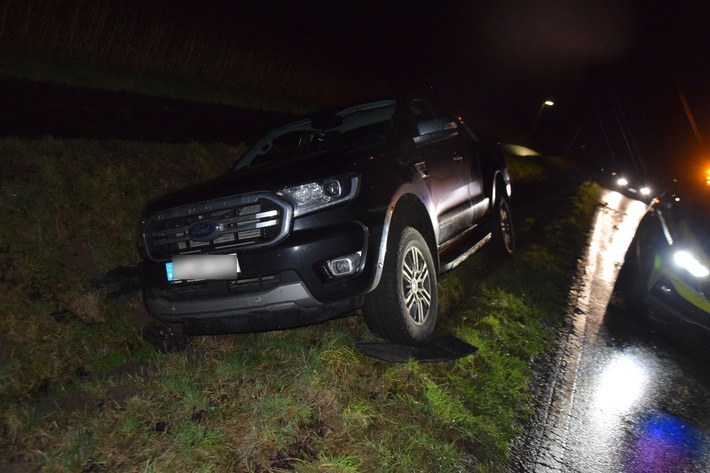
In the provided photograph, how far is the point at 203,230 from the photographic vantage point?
3.18m

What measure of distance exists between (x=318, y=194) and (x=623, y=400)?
2.59 m

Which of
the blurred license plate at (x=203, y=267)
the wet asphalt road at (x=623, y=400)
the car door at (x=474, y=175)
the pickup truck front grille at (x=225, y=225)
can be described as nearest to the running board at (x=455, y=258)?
the car door at (x=474, y=175)

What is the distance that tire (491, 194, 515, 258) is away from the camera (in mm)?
5906

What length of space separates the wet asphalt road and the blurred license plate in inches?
79.9

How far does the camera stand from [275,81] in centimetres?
1470

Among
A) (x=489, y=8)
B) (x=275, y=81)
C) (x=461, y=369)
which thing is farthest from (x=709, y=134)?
(x=461, y=369)

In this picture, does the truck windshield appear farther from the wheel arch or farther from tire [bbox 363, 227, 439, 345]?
tire [bbox 363, 227, 439, 345]

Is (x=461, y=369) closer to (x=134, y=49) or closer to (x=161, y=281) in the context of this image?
(x=161, y=281)

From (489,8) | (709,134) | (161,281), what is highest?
(489,8)

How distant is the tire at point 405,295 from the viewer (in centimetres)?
332

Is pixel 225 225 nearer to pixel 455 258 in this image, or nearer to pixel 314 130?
pixel 314 130

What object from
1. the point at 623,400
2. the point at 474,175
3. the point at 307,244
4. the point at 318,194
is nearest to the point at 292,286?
the point at 307,244

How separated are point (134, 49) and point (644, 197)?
48.0ft

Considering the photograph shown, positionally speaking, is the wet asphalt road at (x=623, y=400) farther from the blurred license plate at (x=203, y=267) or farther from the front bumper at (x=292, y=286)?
the blurred license plate at (x=203, y=267)
